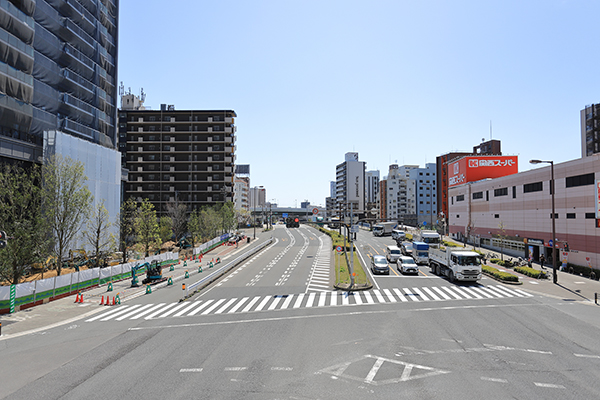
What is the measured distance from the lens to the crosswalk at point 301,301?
2477 centimetres

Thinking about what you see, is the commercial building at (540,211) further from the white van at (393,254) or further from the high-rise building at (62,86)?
the high-rise building at (62,86)

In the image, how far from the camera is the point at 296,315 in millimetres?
23312

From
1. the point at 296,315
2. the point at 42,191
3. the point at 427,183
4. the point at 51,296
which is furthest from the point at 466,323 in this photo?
the point at 427,183

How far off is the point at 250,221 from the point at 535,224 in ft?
348

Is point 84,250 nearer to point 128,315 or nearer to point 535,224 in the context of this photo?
point 128,315

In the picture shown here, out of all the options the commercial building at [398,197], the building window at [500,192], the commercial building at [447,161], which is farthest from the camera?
the commercial building at [398,197]

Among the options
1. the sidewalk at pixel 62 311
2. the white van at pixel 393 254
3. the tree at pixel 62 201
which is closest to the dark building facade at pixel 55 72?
the tree at pixel 62 201

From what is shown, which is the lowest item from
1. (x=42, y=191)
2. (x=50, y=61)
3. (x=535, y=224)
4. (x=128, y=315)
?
(x=128, y=315)

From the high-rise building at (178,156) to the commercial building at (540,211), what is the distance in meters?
63.9

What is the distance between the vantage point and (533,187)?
50531 mm

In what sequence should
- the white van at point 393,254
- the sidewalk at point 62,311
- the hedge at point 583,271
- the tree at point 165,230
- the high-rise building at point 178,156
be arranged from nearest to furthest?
the sidewalk at point 62,311 → the hedge at point 583,271 → the white van at point 393,254 → the tree at point 165,230 → the high-rise building at point 178,156

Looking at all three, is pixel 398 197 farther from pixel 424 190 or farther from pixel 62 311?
pixel 62 311

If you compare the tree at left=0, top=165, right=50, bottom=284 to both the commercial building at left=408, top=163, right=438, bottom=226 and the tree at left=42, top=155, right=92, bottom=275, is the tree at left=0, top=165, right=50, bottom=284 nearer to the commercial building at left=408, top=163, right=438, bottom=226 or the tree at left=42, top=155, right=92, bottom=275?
the tree at left=42, top=155, right=92, bottom=275

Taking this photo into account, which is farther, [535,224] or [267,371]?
[535,224]
